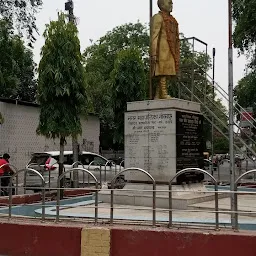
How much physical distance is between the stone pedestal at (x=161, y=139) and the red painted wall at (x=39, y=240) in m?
4.09

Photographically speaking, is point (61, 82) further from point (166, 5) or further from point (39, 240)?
point (39, 240)

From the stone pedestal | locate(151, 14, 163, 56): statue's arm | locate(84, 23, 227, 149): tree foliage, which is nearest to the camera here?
the stone pedestal

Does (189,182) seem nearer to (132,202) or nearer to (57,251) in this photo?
(132,202)

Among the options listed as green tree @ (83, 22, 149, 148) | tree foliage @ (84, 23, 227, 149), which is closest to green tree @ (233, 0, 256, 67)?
tree foliage @ (84, 23, 227, 149)

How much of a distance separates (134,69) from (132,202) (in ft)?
41.7

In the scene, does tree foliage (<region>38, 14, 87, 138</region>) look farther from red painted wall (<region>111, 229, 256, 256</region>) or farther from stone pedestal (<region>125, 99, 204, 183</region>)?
red painted wall (<region>111, 229, 256, 256</region>)

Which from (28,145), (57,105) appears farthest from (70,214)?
(28,145)

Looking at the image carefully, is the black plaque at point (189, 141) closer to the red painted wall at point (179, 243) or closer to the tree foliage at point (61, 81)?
the tree foliage at point (61, 81)

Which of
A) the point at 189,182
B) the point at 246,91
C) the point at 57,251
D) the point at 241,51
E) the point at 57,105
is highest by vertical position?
the point at 241,51

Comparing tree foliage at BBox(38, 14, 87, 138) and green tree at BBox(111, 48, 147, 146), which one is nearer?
tree foliage at BBox(38, 14, 87, 138)

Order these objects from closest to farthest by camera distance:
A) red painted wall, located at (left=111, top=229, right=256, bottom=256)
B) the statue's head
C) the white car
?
red painted wall, located at (left=111, top=229, right=256, bottom=256)
the statue's head
the white car

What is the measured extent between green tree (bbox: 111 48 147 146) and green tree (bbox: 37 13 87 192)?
871cm

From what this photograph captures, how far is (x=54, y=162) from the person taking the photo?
17.4m

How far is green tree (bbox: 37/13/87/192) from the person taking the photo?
12.9 m
